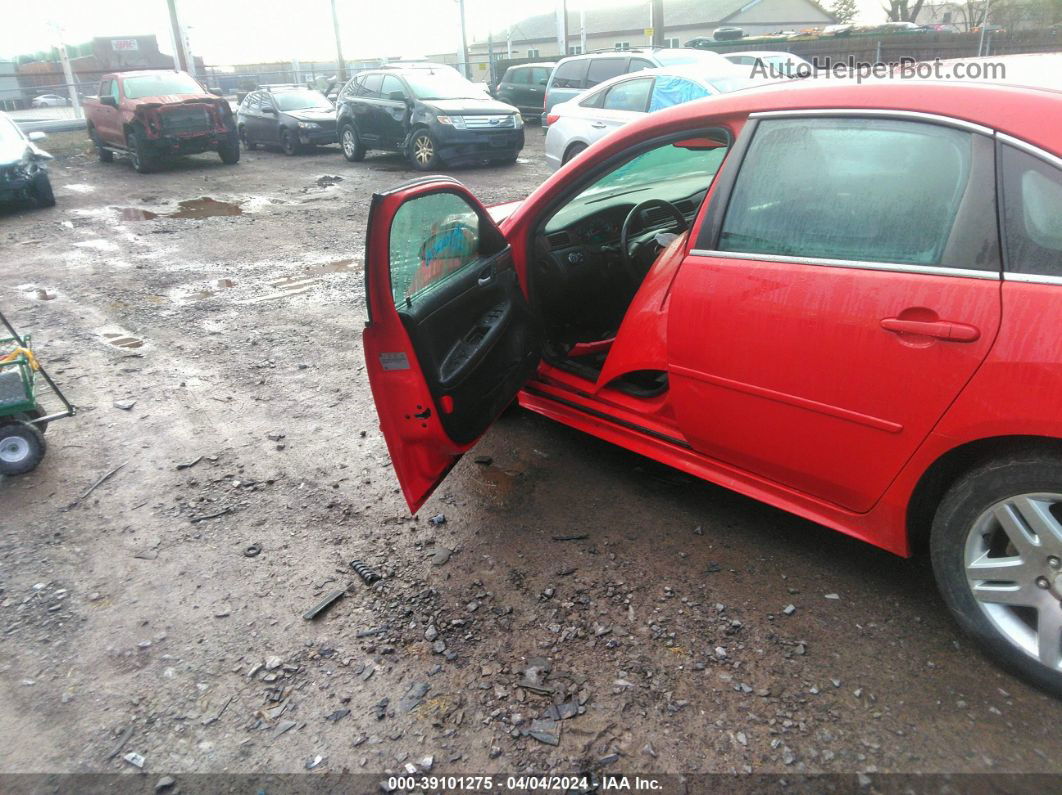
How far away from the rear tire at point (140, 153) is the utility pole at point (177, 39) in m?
15.7

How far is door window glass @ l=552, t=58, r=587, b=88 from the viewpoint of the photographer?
14258 millimetres

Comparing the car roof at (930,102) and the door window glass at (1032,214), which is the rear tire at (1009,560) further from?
the car roof at (930,102)

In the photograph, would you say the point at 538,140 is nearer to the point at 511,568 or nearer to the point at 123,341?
the point at 123,341

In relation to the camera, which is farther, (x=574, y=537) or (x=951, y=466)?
(x=574, y=537)

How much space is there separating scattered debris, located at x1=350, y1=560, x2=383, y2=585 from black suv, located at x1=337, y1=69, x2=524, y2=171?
36.0 feet

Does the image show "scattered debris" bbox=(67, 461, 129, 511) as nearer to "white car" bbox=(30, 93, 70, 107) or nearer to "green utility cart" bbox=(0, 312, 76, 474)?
"green utility cart" bbox=(0, 312, 76, 474)

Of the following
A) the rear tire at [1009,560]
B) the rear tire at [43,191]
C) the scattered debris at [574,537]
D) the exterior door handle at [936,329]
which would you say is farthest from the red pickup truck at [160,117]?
the rear tire at [1009,560]

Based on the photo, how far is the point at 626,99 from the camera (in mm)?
9898

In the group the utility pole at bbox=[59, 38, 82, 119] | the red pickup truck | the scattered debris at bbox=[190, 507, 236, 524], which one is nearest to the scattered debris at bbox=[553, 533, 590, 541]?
the scattered debris at bbox=[190, 507, 236, 524]

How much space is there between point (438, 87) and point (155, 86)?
5.32 m

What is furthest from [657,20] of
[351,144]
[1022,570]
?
[1022,570]

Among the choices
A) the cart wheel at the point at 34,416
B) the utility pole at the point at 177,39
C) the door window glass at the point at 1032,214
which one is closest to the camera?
the door window glass at the point at 1032,214

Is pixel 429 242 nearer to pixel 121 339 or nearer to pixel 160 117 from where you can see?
pixel 121 339

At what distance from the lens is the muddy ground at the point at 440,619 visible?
2.26 metres
